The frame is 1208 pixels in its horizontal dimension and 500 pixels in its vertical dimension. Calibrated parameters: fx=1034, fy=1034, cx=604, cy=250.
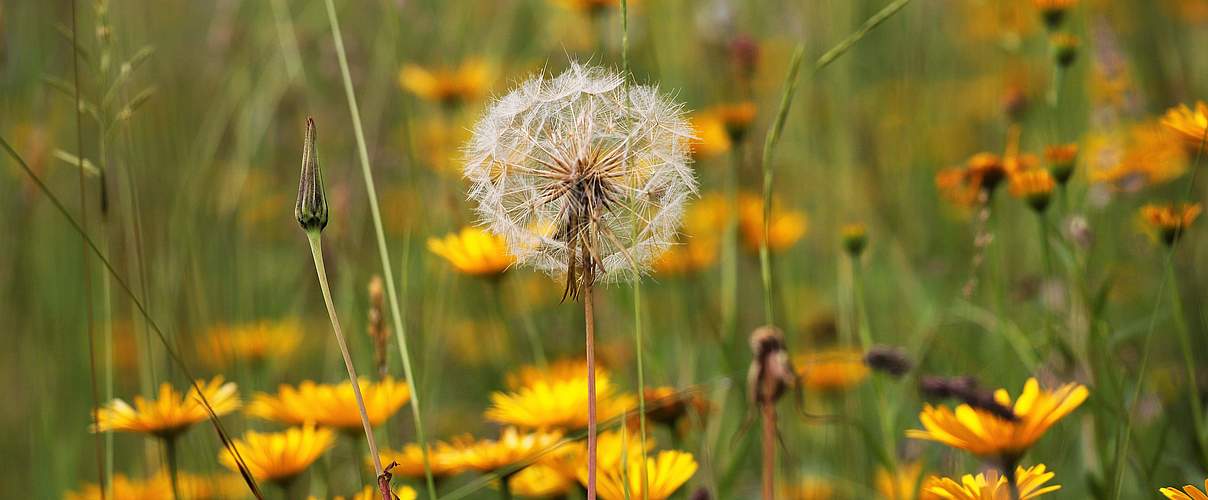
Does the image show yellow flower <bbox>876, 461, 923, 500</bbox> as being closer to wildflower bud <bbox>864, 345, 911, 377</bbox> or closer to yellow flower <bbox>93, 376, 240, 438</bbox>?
wildflower bud <bbox>864, 345, 911, 377</bbox>

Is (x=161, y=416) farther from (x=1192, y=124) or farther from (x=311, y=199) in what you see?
(x=1192, y=124)

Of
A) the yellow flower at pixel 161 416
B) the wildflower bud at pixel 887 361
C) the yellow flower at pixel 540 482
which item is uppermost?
the yellow flower at pixel 161 416

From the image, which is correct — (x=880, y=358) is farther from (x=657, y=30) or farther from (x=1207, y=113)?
(x=657, y=30)

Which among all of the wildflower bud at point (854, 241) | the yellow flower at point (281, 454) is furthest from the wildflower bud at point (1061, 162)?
the yellow flower at point (281, 454)

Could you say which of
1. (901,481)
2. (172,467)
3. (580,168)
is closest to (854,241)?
(901,481)

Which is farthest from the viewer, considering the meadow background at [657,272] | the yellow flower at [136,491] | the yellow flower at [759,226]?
the yellow flower at [759,226]

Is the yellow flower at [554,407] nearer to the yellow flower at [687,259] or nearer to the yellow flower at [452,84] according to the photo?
the yellow flower at [687,259]

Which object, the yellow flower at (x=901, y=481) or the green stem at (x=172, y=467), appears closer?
the green stem at (x=172, y=467)
